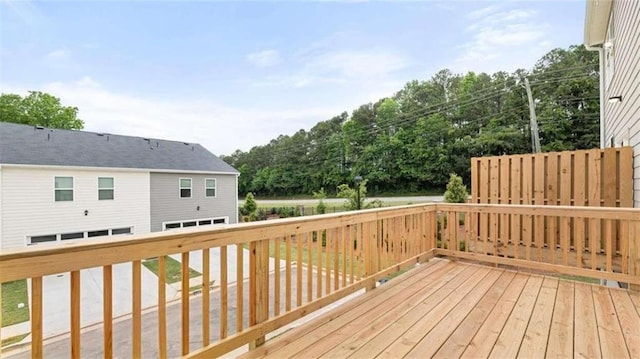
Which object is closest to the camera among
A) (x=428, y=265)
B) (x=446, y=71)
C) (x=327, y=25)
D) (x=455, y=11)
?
(x=428, y=265)

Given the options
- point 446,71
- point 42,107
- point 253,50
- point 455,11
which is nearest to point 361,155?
point 446,71

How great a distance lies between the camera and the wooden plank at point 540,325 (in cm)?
190

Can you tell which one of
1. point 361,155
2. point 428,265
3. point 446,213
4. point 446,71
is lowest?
point 428,265

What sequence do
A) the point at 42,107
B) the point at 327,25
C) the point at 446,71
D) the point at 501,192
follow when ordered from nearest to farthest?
the point at 501,192 → the point at 327,25 → the point at 42,107 → the point at 446,71

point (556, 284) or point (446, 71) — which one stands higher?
point (446, 71)

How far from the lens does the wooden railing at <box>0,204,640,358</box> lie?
1.30 metres

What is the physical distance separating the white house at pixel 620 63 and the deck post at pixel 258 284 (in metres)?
4.04

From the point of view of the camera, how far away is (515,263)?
3.66 metres

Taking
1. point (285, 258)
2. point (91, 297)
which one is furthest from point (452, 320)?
point (91, 297)

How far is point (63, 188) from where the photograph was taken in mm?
9750

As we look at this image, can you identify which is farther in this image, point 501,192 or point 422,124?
point 422,124

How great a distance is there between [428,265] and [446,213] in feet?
2.77

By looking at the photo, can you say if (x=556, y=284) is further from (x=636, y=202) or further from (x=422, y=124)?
(x=422, y=124)

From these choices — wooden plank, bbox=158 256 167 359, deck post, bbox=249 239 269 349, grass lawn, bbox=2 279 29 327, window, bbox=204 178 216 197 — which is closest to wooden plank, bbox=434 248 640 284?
deck post, bbox=249 239 269 349
